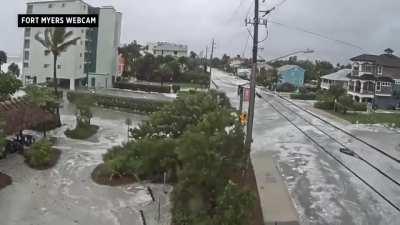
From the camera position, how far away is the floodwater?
20.9 m

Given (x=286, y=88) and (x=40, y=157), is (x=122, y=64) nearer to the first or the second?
(x=286, y=88)

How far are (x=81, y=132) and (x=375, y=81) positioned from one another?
162ft

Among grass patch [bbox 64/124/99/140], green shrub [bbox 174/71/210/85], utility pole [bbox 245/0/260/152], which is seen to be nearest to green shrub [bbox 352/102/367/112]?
grass patch [bbox 64/124/99/140]

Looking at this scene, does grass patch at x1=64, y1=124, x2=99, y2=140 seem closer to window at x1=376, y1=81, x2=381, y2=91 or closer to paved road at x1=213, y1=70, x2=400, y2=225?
paved road at x1=213, y1=70, x2=400, y2=225

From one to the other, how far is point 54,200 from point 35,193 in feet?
4.78

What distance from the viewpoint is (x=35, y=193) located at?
23906 millimetres

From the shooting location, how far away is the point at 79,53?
77.7 metres

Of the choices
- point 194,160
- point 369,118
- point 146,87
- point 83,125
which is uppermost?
point 146,87

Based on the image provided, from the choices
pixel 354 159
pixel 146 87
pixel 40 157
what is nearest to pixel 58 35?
pixel 40 157

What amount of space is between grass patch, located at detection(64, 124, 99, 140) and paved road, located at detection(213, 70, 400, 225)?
39.3 ft

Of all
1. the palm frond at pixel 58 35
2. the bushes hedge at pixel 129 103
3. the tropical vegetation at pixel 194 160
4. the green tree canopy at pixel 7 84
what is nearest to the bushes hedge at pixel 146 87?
the bushes hedge at pixel 129 103

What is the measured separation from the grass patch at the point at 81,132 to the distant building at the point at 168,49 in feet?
407

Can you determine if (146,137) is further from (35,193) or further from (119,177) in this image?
(35,193)

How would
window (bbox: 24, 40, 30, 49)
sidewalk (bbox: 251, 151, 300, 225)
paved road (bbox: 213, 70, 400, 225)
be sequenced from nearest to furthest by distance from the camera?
sidewalk (bbox: 251, 151, 300, 225) < paved road (bbox: 213, 70, 400, 225) < window (bbox: 24, 40, 30, 49)
